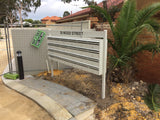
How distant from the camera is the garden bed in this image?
114 inches

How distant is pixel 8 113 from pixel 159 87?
3.76 metres

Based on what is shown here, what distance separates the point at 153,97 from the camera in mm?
3309

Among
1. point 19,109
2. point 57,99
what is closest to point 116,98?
point 57,99

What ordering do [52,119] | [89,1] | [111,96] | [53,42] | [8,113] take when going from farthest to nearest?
[89,1], [53,42], [111,96], [8,113], [52,119]

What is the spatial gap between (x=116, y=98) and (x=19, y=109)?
2.28 m

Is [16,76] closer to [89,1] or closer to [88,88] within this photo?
[88,88]

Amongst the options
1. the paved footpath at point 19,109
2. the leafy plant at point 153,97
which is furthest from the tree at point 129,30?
the paved footpath at point 19,109

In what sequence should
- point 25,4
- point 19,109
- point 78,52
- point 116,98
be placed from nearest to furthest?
1. point 19,109
2. point 116,98
3. point 78,52
4. point 25,4

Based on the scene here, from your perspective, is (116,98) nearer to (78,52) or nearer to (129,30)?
(78,52)

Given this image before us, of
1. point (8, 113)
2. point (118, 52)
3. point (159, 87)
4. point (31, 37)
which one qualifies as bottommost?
point (8, 113)

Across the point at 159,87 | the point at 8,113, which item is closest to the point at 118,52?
the point at 159,87

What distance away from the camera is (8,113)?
3035 millimetres

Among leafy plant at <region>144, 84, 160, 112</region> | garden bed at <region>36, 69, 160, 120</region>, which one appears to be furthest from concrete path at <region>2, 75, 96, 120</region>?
leafy plant at <region>144, 84, 160, 112</region>

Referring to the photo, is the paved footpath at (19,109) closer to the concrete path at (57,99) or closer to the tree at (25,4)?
the concrete path at (57,99)
